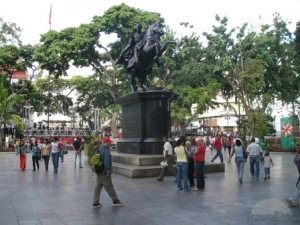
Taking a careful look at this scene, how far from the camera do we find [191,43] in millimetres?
40188

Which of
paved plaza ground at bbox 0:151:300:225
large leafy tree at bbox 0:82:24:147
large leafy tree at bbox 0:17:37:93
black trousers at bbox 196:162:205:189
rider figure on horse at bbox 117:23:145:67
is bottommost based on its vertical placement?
paved plaza ground at bbox 0:151:300:225

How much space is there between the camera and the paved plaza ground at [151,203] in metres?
6.75

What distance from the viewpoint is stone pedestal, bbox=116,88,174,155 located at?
1510 cm

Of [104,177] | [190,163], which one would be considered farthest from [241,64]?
[104,177]

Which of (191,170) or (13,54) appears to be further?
(13,54)

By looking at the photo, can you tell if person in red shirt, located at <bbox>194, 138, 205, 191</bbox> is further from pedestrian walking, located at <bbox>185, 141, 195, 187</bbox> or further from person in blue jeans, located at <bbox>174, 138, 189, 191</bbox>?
pedestrian walking, located at <bbox>185, 141, 195, 187</bbox>

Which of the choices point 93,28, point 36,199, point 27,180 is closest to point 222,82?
point 93,28

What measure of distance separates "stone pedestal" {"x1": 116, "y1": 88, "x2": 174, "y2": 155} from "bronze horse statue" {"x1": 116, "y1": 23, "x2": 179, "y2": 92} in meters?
1.20

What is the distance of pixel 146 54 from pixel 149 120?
3.03 m

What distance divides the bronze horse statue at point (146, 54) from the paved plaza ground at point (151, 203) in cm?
610

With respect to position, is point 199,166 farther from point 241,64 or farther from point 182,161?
point 241,64

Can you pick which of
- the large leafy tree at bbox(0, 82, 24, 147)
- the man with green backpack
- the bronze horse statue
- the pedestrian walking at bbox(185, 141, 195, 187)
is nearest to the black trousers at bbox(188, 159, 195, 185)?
the pedestrian walking at bbox(185, 141, 195, 187)

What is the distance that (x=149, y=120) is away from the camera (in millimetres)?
15406

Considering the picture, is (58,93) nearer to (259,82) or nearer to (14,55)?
(14,55)
